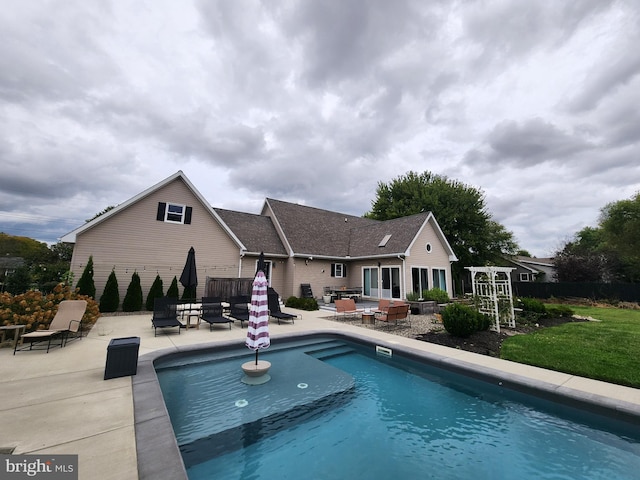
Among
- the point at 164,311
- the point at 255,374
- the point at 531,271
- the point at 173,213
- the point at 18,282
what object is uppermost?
the point at 173,213

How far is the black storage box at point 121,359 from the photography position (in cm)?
498

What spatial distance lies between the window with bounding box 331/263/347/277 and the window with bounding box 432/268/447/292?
23.7 ft

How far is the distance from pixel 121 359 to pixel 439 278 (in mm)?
21329

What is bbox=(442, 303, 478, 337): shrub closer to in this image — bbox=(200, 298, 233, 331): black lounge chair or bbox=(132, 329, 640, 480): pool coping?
bbox=(132, 329, 640, 480): pool coping

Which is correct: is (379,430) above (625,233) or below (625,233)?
below

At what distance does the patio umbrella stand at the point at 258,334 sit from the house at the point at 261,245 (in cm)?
1142

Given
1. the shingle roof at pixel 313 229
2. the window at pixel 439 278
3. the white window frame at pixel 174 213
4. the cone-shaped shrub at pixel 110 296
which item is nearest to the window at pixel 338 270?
the shingle roof at pixel 313 229

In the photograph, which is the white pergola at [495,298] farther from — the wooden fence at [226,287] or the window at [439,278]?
the wooden fence at [226,287]

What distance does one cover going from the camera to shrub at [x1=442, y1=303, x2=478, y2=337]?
866cm

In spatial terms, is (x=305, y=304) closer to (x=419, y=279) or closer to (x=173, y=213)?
(x=419, y=279)

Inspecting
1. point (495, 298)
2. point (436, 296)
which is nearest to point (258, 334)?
point (495, 298)

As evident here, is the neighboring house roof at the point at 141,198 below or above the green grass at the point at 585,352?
above

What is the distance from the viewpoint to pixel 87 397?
4.20 metres

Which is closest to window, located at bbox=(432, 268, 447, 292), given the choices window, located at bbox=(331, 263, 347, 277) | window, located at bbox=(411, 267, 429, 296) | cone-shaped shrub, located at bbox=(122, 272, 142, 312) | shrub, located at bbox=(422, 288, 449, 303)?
window, located at bbox=(411, 267, 429, 296)
